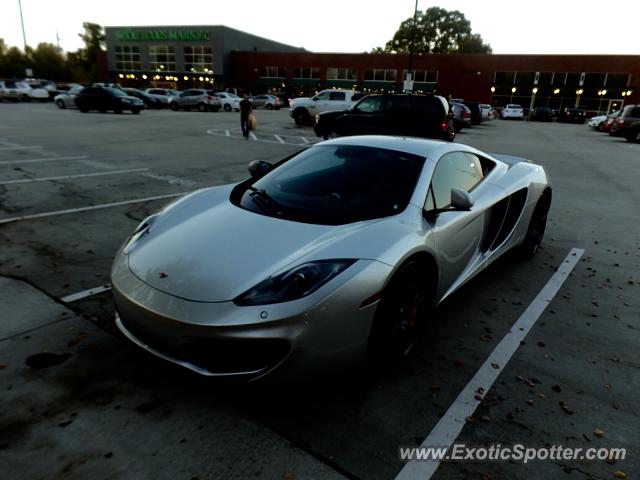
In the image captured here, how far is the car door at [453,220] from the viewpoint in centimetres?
314

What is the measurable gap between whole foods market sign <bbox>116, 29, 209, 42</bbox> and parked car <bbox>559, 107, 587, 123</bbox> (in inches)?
1908

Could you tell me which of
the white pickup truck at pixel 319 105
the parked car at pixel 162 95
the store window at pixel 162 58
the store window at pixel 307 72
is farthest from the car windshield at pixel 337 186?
the store window at pixel 162 58

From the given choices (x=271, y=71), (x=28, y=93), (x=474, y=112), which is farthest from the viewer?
(x=271, y=71)

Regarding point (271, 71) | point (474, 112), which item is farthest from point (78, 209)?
point (271, 71)

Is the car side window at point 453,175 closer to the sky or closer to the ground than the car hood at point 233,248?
closer to the sky

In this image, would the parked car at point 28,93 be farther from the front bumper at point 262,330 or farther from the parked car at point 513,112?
the parked car at point 513,112

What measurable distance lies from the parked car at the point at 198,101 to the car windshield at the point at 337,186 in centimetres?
2996

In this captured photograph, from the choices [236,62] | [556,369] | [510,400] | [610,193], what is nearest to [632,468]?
[510,400]

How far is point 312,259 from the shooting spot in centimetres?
244

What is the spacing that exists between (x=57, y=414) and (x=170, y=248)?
1.07 meters

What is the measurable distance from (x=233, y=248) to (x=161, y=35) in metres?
75.3

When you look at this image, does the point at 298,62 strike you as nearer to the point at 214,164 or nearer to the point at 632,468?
the point at 214,164

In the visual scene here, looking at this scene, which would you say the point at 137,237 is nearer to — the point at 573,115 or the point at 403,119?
the point at 403,119

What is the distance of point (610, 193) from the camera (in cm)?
929
